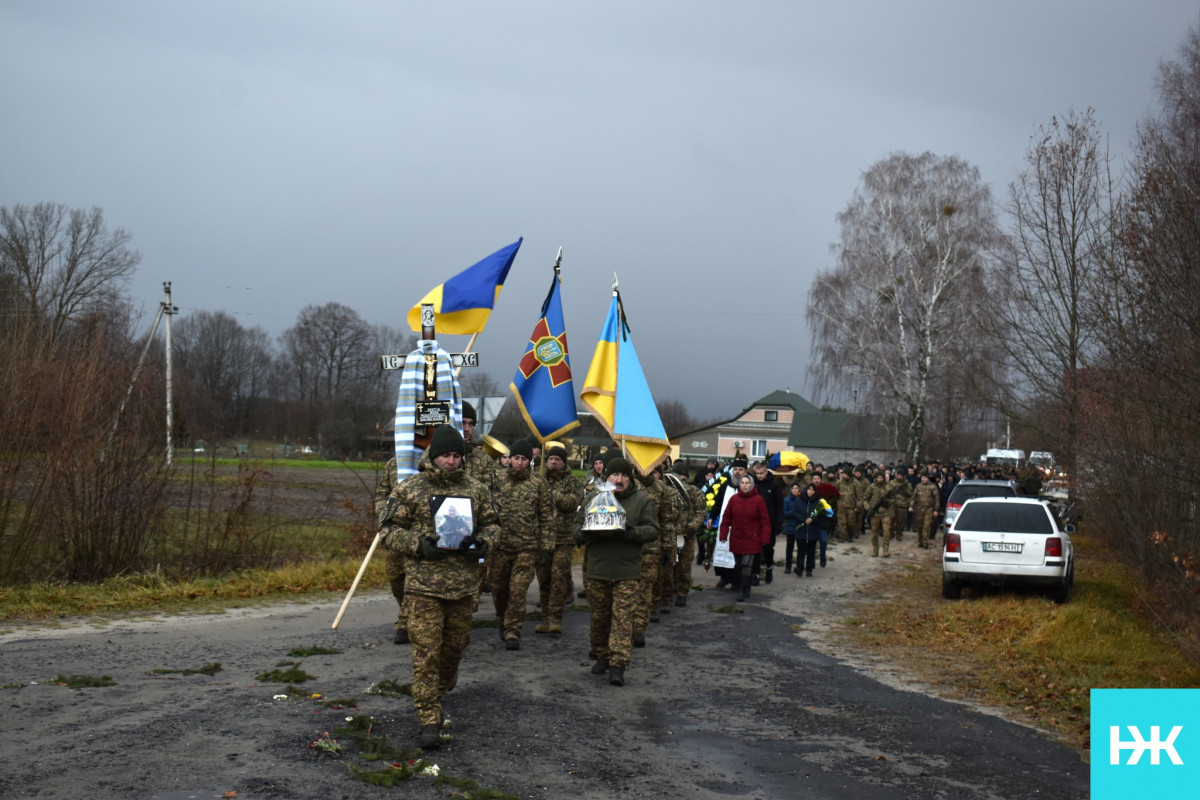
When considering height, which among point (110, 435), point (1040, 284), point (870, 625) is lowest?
point (870, 625)

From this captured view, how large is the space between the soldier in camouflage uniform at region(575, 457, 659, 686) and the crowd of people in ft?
0.04

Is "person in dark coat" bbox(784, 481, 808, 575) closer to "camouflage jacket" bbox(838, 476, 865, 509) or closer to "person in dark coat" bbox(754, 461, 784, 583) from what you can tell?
"person in dark coat" bbox(754, 461, 784, 583)

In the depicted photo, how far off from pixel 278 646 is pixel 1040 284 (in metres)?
15.7

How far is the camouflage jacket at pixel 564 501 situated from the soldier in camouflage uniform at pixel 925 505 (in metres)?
16.3

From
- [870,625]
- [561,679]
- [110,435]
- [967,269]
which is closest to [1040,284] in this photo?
[870,625]

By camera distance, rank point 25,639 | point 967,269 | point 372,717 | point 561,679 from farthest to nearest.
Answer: point 967,269, point 25,639, point 561,679, point 372,717

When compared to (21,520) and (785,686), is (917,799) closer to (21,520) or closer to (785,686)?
(785,686)

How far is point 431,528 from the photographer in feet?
23.6

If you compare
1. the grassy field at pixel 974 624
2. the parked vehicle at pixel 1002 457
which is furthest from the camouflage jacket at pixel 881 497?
the parked vehicle at pixel 1002 457

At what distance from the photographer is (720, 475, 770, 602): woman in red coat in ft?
49.9

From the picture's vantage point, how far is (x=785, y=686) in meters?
9.44

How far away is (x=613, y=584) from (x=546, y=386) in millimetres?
3900

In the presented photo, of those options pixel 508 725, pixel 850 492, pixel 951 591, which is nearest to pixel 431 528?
pixel 508 725

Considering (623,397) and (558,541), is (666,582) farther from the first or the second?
(623,397)
